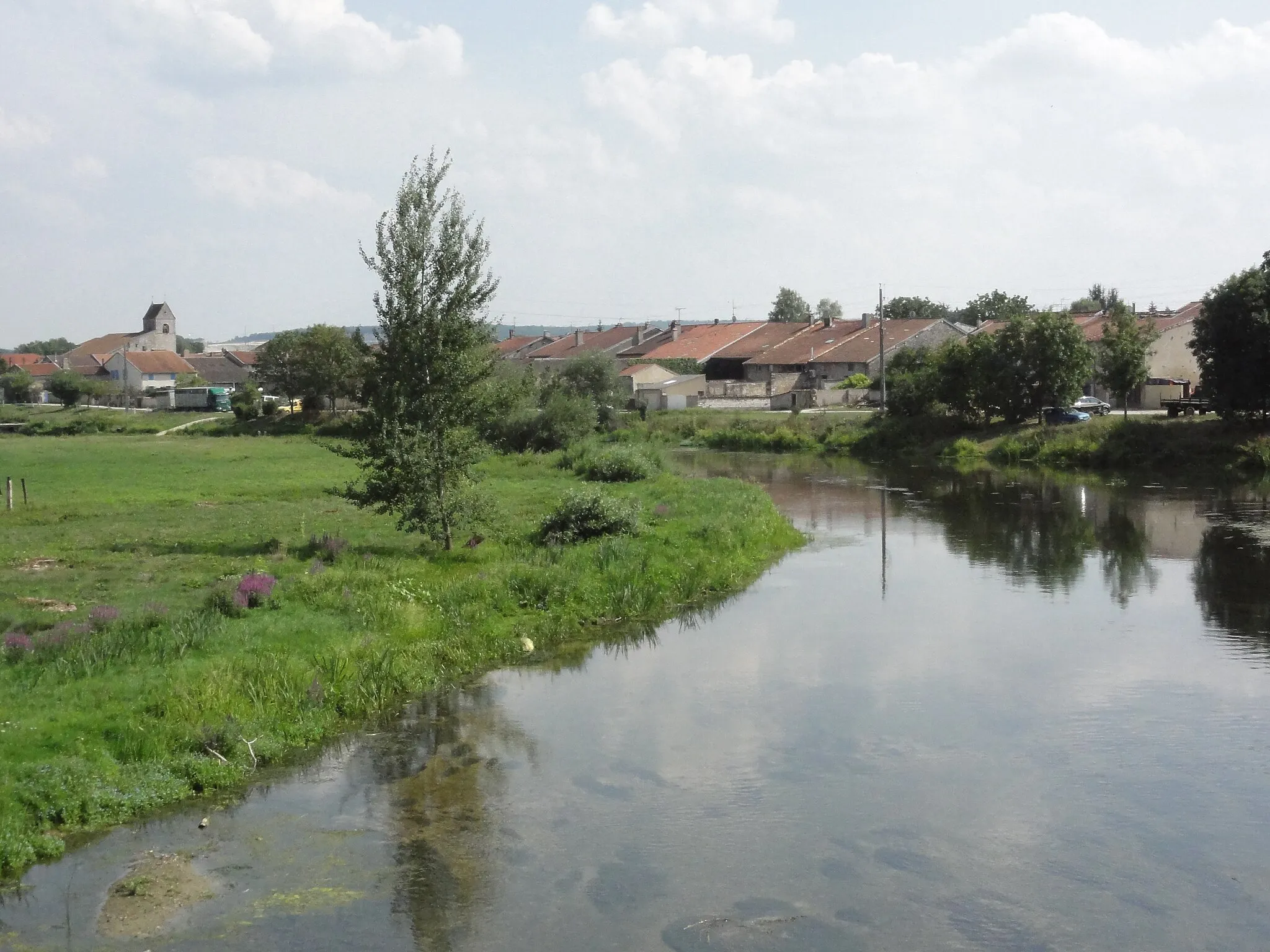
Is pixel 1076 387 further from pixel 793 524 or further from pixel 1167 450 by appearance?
pixel 793 524

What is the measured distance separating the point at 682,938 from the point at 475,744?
527 cm

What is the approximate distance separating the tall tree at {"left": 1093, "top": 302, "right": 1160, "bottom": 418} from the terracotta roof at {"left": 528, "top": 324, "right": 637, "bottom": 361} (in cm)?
5245

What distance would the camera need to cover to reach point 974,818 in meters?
12.2

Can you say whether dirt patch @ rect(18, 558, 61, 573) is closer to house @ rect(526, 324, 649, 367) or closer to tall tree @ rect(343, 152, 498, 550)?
tall tree @ rect(343, 152, 498, 550)

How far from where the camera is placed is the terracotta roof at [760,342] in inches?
3369

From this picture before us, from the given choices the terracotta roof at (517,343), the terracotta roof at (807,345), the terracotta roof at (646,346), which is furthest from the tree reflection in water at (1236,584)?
the terracotta roof at (517,343)

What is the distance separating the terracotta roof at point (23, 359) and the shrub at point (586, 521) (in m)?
131

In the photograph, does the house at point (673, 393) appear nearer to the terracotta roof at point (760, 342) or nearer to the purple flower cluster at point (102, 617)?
the terracotta roof at point (760, 342)

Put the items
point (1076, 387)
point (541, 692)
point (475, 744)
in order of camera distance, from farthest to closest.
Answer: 1. point (1076, 387)
2. point (541, 692)
3. point (475, 744)

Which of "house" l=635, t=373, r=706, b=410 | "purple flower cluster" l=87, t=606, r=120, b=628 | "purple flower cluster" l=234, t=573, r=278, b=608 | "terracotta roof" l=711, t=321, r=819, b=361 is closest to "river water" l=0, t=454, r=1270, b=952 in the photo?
"purple flower cluster" l=234, t=573, r=278, b=608

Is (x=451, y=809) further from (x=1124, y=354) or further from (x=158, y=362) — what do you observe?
(x=158, y=362)

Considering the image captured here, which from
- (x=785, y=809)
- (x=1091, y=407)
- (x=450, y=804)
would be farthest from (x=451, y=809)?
(x=1091, y=407)

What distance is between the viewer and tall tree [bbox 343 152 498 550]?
75.9 ft

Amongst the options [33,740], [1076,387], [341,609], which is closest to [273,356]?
[1076,387]
